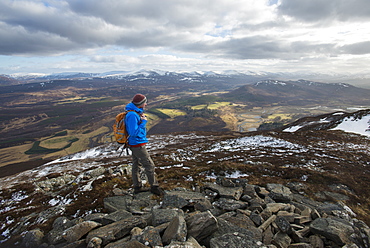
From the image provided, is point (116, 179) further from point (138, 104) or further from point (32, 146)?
point (32, 146)

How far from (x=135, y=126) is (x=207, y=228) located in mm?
4893

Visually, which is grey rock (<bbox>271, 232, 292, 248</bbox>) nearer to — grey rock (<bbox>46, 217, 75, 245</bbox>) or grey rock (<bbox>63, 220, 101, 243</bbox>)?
grey rock (<bbox>63, 220, 101, 243</bbox>)

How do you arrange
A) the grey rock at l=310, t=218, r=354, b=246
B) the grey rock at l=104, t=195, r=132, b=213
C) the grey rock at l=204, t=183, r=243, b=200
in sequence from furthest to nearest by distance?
the grey rock at l=204, t=183, r=243, b=200 < the grey rock at l=104, t=195, r=132, b=213 < the grey rock at l=310, t=218, r=354, b=246

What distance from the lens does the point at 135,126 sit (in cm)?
786

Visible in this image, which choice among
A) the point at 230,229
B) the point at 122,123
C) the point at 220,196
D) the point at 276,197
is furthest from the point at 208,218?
the point at 122,123

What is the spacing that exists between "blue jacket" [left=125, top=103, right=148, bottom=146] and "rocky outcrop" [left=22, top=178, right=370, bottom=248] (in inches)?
115

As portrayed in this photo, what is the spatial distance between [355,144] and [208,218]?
32.0 meters

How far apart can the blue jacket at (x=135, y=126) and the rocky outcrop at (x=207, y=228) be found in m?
2.92

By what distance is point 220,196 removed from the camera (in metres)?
8.55

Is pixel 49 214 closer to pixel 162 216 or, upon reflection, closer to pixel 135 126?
pixel 135 126

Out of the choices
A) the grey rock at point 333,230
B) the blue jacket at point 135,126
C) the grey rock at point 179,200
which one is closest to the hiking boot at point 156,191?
the grey rock at point 179,200

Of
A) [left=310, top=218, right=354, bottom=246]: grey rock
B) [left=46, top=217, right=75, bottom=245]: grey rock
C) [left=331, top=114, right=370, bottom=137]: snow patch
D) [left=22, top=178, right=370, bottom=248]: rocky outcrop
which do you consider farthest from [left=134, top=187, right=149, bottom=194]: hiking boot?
[left=331, top=114, right=370, bottom=137]: snow patch

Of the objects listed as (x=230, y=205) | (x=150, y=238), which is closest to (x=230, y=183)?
(x=230, y=205)

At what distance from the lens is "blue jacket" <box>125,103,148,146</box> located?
786 centimetres
